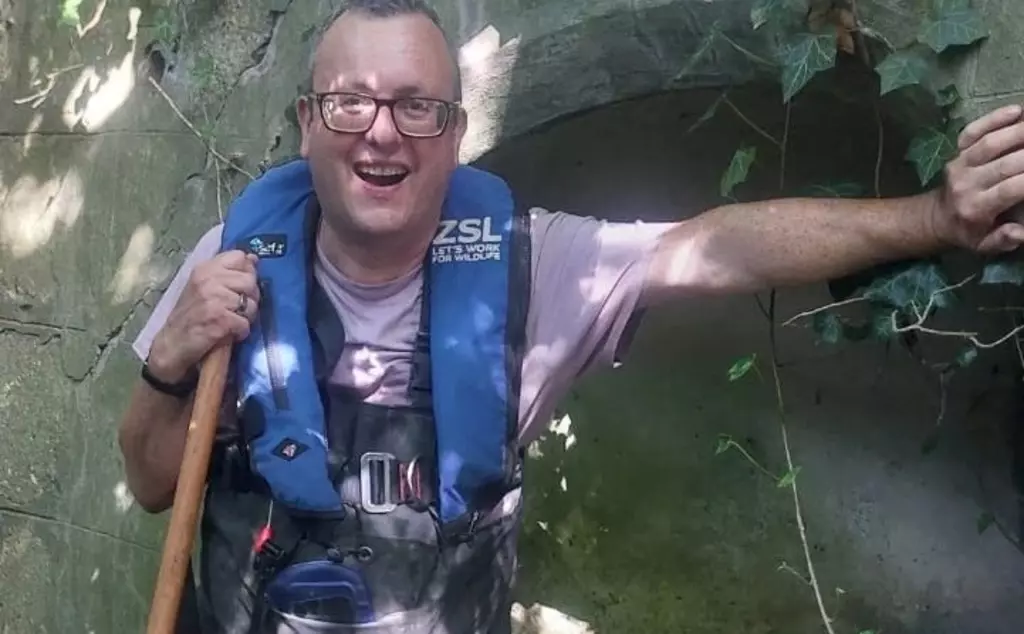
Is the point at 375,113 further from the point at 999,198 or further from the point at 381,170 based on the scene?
the point at 999,198

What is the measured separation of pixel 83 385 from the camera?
2.53 meters

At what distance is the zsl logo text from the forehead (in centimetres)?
18

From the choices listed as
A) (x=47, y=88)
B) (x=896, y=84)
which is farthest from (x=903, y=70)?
(x=47, y=88)

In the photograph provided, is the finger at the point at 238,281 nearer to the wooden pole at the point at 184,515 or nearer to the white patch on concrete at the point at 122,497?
the wooden pole at the point at 184,515

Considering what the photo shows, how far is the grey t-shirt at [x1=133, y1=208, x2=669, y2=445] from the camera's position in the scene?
1782mm

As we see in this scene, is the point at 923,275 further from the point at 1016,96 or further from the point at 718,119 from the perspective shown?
the point at 718,119

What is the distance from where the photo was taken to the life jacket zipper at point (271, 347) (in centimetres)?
174

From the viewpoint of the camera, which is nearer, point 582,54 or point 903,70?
point 903,70

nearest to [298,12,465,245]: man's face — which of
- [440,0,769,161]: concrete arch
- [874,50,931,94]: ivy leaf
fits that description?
[440,0,769,161]: concrete arch

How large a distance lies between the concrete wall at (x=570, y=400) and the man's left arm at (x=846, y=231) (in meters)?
0.50

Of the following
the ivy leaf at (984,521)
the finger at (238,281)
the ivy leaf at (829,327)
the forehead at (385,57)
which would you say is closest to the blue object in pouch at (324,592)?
the finger at (238,281)

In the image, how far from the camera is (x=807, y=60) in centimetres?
177

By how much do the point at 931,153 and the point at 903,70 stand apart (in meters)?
0.11

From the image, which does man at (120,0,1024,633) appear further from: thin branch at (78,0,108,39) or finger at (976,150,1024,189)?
thin branch at (78,0,108,39)
